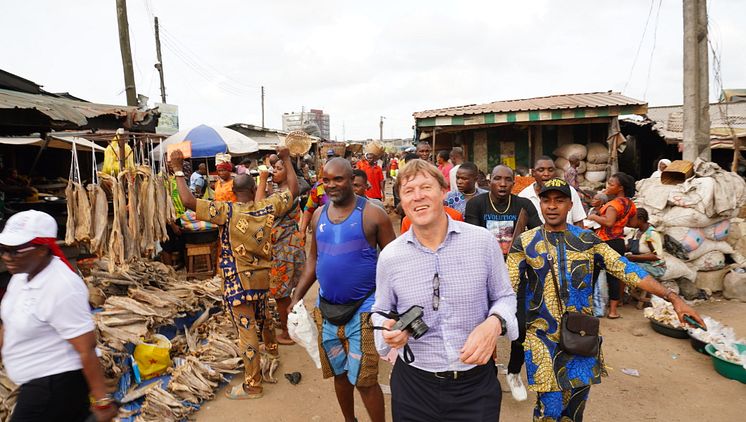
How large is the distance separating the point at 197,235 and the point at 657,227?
7.28 meters

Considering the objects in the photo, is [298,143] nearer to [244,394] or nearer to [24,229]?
[244,394]

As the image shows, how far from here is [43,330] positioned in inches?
89.0

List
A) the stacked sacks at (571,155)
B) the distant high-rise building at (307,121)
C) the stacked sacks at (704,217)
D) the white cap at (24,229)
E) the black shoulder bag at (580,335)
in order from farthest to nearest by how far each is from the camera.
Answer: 1. the distant high-rise building at (307,121)
2. the stacked sacks at (571,155)
3. the stacked sacks at (704,217)
4. the black shoulder bag at (580,335)
5. the white cap at (24,229)

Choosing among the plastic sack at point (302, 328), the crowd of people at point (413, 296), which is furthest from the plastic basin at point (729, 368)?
the plastic sack at point (302, 328)

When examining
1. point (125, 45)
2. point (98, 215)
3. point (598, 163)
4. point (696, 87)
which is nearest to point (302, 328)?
point (98, 215)

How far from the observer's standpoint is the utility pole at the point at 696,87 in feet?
23.8

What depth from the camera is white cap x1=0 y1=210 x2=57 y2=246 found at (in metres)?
2.21

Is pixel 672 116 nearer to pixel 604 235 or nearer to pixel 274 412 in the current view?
pixel 604 235

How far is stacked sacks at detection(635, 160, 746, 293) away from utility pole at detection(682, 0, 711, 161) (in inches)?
46.1

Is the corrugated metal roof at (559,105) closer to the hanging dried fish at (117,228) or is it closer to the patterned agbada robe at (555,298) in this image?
the patterned agbada robe at (555,298)

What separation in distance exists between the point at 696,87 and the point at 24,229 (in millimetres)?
9113

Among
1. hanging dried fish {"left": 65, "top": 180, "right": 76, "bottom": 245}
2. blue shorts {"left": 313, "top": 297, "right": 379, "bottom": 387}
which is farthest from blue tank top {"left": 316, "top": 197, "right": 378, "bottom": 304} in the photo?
hanging dried fish {"left": 65, "top": 180, "right": 76, "bottom": 245}

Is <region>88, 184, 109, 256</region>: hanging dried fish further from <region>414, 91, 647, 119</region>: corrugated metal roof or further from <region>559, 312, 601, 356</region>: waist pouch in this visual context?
<region>414, 91, 647, 119</region>: corrugated metal roof

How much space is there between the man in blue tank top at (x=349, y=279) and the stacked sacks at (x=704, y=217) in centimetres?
525
